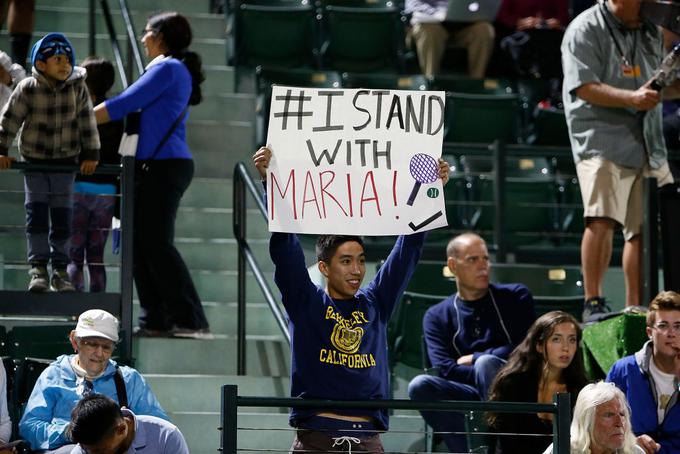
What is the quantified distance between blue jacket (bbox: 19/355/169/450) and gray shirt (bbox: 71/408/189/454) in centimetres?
39

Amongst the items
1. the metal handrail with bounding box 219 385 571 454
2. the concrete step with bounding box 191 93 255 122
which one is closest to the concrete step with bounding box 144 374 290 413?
the metal handrail with bounding box 219 385 571 454

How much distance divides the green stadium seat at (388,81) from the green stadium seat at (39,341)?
4.51 m

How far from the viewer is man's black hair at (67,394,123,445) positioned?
6312 millimetres

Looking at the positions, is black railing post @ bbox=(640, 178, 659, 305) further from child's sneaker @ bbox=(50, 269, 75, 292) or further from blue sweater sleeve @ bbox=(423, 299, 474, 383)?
child's sneaker @ bbox=(50, 269, 75, 292)

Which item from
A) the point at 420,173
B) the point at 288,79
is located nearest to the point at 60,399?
the point at 420,173

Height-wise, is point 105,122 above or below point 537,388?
above

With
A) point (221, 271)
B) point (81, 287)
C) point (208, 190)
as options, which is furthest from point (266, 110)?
point (81, 287)

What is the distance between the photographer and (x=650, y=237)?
859cm

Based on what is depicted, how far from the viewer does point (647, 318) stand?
7539 mm

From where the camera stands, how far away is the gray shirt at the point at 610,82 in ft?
29.0

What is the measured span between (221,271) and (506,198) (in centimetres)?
219

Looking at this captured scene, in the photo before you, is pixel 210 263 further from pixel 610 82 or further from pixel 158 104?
pixel 610 82

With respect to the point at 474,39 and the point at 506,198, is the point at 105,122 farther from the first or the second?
the point at 474,39

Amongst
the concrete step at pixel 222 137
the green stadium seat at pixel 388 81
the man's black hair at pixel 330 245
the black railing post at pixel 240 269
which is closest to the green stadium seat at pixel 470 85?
the green stadium seat at pixel 388 81
